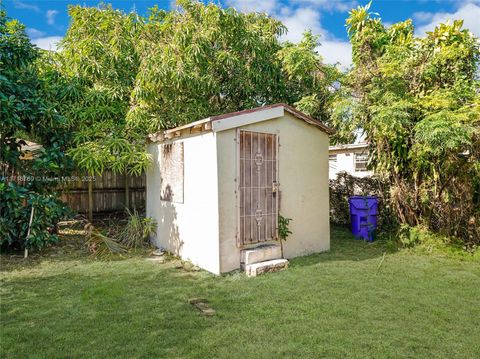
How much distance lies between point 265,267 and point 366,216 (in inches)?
146

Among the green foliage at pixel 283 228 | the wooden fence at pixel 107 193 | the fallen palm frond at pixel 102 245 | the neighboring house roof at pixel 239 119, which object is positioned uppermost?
the neighboring house roof at pixel 239 119

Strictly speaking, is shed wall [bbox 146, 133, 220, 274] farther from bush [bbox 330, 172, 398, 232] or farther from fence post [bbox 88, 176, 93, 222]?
bush [bbox 330, 172, 398, 232]

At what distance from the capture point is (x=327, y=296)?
4598mm

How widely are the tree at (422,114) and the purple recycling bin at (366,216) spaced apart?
527mm

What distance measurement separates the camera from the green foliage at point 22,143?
6586 millimetres

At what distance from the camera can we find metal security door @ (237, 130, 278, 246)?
589 centimetres

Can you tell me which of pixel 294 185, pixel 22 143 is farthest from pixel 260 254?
pixel 22 143

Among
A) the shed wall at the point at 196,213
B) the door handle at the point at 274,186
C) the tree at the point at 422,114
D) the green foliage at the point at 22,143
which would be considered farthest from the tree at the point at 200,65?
the door handle at the point at 274,186

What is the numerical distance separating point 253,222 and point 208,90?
3923 millimetres

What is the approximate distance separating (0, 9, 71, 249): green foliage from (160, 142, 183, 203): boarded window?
79.9 inches

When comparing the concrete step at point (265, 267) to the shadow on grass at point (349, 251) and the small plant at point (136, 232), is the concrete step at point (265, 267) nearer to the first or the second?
the shadow on grass at point (349, 251)

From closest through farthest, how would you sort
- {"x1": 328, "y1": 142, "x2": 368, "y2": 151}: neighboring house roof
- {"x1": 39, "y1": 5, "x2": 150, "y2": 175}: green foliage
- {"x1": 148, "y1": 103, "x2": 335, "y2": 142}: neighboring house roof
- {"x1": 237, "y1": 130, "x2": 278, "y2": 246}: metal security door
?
1. {"x1": 148, "y1": 103, "x2": 335, "y2": 142}: neighboring house roof
2. {"x1": 237, "y1": 130, "x2": 278, "y2": 246}: metal security door
3. {"x1": 39, "y1": 5, "x2": 150, "y2": 175}: green foliage
4. {"x1": 328, "y1": 142, "x2": 368, "y2": 151}: neighboring house roof

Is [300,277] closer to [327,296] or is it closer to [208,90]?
[327,296]

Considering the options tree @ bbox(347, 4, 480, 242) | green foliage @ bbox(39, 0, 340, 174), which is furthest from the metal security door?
green foliage @ bbox(39, 0, 340, 174)
